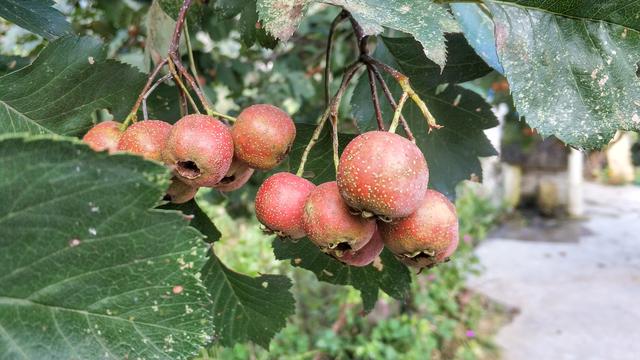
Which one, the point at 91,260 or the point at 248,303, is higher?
the point at 91,260

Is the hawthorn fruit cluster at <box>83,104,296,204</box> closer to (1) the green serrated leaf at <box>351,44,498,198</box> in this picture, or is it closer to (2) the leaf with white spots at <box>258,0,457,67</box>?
(2) the leaf with white spots at <box>258,0,457,67</box>

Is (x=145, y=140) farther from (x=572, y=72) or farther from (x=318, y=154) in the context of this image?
(x=572, y=72)

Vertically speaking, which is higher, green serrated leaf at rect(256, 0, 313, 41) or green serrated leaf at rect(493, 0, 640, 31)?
green serrated leaf at rect(493, 0, 640, 31)

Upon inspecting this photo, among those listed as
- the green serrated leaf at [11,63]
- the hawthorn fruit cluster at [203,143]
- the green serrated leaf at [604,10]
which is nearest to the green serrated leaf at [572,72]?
the green serrated leaf at [604,10]

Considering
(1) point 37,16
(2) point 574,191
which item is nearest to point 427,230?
(1) point 37,16

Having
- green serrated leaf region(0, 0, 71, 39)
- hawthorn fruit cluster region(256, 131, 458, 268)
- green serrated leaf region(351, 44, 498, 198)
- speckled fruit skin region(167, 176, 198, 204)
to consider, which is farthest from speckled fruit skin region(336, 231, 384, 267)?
green serrated leaf region(0, 0, 71, 39)

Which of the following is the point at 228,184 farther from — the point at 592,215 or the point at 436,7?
the point at 592,215

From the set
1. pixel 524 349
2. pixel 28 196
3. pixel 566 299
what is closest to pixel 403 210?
pixel 28 196
